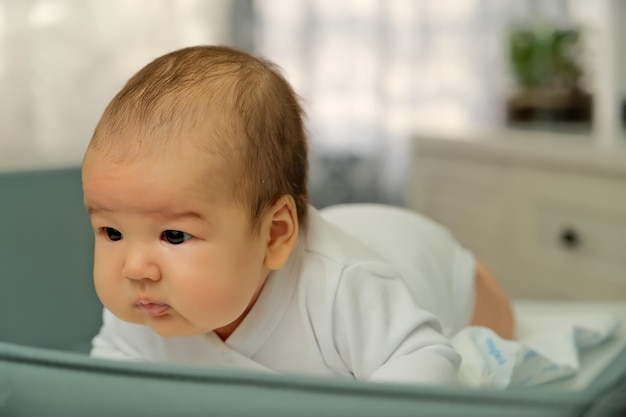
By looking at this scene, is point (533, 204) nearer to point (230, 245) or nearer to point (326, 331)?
point (326, 331)

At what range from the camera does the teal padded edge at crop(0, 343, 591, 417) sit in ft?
1.32

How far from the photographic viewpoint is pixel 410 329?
0.80 m

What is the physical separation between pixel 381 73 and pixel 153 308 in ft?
5.89

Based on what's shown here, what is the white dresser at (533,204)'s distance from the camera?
173cm

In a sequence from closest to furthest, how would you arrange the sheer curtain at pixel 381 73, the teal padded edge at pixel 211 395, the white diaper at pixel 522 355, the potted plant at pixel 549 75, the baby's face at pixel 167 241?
1. the teal padded edge at pixel 211 395
2. the baby's face at pixel 167 241
3. the white diaper at pixel 522 355
4. the potted plant at pixel 549 75
5. the sheer curtain at pixel 381 73

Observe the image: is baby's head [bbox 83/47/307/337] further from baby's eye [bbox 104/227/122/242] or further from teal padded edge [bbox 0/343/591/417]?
teal padded edge [bbox 0/343/591/417]

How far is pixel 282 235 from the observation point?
811 mm

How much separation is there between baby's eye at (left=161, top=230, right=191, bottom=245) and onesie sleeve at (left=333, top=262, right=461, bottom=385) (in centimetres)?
18

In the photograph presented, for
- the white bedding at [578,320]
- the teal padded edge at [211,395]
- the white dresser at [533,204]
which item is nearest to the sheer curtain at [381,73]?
the white dresser at [533,204]

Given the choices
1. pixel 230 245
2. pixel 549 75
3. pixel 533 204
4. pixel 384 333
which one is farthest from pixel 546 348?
pixel 549 75

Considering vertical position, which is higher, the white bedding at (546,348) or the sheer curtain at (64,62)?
the sheer curtain at (64,62)

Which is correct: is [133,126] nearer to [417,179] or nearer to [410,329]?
[410,329]

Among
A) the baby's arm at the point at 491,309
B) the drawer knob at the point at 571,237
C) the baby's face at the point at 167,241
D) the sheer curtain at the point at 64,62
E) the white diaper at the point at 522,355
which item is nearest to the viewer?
the baby's face at the point at 167,241

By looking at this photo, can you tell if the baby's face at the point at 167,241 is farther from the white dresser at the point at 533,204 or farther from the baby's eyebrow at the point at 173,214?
the white dresser at the point at 533,204
